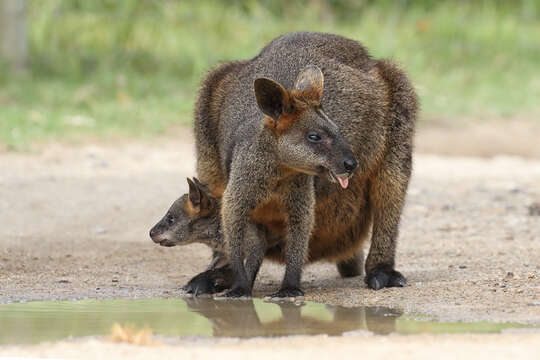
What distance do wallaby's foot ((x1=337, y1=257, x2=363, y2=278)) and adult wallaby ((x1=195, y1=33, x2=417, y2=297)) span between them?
20 mm

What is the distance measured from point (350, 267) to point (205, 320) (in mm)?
1753

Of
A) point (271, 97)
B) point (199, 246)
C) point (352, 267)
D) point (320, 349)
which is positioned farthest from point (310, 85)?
point (199, 246)

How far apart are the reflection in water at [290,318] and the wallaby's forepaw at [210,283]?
187 millimetres

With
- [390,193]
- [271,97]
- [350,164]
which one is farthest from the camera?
[390,193]

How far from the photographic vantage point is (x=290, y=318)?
4090mm

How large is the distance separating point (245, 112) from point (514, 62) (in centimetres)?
943

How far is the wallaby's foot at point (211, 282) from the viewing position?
4.82 m

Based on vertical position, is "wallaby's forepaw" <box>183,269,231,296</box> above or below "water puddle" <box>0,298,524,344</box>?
above

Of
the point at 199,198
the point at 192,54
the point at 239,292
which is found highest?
the point at 192,54

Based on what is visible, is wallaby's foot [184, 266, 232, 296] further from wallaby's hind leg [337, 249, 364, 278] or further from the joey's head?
wallaby's hind leg [337, 249, 364, 278]

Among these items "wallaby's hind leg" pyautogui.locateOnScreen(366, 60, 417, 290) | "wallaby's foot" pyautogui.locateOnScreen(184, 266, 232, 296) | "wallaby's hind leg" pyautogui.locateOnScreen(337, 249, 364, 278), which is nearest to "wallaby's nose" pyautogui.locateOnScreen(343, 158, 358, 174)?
"wallaby's hind leg" pyautogui.locateOnScreen(366, 60, 417, 290)

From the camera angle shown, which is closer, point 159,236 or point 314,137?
point 314,137

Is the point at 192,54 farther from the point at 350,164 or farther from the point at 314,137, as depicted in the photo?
the point at 350,164

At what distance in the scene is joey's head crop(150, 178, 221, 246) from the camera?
5102mm
